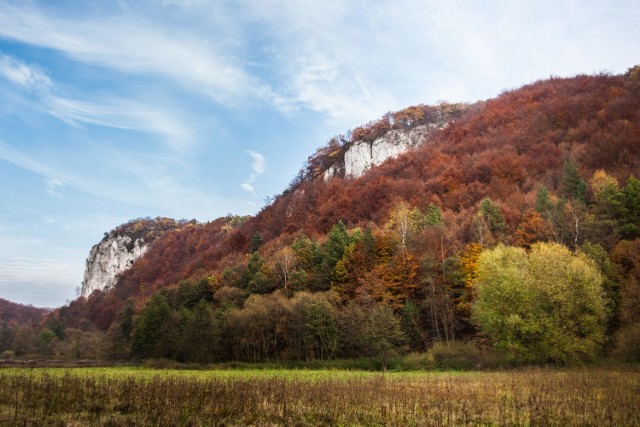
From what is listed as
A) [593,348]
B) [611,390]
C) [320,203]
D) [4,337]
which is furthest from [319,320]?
[4,337]

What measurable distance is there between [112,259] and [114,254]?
8.29ft

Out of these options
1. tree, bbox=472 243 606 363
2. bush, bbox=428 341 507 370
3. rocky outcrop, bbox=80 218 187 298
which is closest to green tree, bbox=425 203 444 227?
bush, bbox=428 341 507 370

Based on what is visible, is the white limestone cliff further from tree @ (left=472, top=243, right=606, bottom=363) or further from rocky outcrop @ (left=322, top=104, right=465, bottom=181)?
tree @ (left=472, top=243, right=606, bottom=363)

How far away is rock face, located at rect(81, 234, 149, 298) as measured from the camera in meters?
186

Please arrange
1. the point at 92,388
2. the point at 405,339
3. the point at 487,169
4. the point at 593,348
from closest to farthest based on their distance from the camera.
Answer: the point at 92,388 → the point at 593,348 → the point at 405,339 → the point at 487,169

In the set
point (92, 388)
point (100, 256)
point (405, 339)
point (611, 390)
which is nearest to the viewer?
point (92, 388)

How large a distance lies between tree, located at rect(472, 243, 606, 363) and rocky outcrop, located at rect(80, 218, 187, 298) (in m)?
178

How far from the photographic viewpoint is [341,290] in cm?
5366

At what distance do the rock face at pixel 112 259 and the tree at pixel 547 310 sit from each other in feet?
591

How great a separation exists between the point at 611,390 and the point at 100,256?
21112 centimetres

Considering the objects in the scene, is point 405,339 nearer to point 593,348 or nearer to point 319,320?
point 319,320

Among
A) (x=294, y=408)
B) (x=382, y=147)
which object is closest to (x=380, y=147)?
(x=382, y=147)

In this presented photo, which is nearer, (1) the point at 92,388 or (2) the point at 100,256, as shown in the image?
(1) the point at 92,388

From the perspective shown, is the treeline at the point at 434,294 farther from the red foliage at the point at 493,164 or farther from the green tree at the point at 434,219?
the red foliage at the point at 493,164
